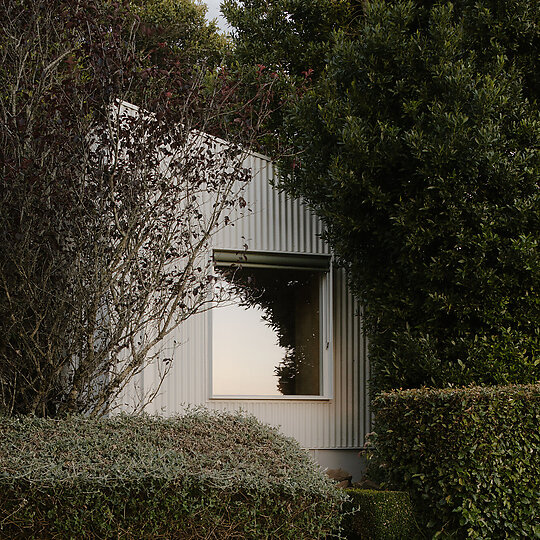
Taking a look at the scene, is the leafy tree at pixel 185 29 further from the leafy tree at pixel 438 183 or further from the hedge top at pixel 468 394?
the hedge top at pixel 468 394

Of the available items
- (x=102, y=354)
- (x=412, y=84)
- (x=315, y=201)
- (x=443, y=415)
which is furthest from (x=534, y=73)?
(x=102, y=354)

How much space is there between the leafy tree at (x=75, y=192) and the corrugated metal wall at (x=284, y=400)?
5.05 ft

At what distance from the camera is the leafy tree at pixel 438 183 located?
25.5 ft

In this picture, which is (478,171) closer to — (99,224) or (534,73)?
(534,73)

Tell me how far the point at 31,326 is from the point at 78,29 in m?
2.80

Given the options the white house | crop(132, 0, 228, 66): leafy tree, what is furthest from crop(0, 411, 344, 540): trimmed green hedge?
crop(132, 0, 228, 66): leafy tree

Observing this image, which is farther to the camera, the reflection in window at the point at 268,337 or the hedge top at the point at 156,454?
the reflection in window at the point at 268,337

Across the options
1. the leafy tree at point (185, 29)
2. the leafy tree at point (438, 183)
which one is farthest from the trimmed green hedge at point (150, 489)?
the leafy tree at point (185, 29)

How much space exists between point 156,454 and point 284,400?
3.49m

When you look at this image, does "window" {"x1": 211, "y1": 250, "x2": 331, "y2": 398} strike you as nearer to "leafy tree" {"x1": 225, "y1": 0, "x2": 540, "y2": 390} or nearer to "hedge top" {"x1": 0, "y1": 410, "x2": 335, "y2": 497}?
"leafy tree" {"x1": 225, "y1": 0, "x2": 540, "y2": 390}

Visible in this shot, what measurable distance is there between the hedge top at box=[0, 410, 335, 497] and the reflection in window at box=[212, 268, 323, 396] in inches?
85.1

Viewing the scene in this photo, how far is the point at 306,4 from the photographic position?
13.9m

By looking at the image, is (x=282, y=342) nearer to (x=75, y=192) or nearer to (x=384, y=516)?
(x=384, y=516)

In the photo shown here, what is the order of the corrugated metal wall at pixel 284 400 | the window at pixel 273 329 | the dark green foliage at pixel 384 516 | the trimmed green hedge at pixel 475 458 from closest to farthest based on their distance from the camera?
the trimmed green hedge at pixel 475 458, the dark green foliage at pixel 384 516, the corrugated metal wall at pixel 284 400, the window at pixel 273 329
